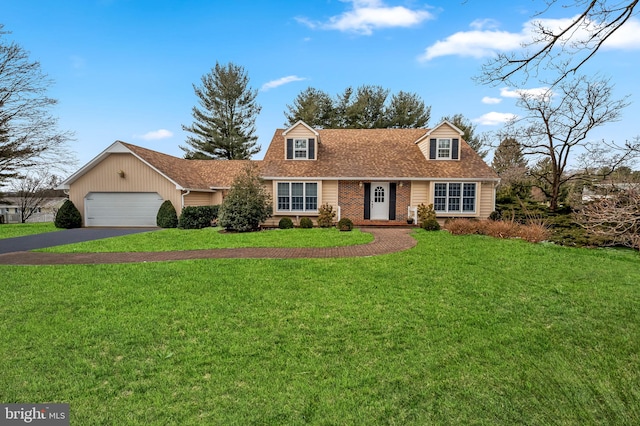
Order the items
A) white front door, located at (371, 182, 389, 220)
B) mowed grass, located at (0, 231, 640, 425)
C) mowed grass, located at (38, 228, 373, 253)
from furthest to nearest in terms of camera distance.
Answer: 1. white front door, located at (371, 182, 389, 220)
2. mowed grass, located at (38, 228, 373, 253)
3. mowed grass, located at (0, 231, 640, 425)

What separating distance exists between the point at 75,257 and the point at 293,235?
745 centimetres

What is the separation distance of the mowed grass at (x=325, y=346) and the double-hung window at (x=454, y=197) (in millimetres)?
10226

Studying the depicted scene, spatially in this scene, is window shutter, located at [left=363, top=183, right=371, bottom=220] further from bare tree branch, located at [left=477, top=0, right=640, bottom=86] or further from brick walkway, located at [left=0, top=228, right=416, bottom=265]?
bare tree branch, located at [left=477, top=0, right=640, bottom=86]

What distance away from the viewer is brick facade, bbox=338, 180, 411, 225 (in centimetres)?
1764

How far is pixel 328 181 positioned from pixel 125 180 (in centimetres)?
1218

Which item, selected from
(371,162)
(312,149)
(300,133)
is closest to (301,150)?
(312,149)

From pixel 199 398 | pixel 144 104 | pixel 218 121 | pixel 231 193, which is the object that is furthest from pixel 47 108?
pixel 199 398

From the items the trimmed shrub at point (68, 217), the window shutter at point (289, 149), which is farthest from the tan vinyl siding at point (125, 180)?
the window shutter at point (289, 149)

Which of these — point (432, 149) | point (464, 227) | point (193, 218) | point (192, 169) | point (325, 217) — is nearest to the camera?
point (464, 227)

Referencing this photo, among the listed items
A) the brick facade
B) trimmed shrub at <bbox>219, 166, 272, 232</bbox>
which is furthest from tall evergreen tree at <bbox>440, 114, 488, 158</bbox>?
trimmed shrub at <bbox>219, 166, 272, 232</bbox>

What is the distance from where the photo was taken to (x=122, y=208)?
18.8 meters

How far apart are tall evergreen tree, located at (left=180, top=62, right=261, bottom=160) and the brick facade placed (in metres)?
20.4

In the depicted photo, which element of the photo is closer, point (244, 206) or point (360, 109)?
point (244, 206)

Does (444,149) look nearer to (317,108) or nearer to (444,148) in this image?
(444,148)
